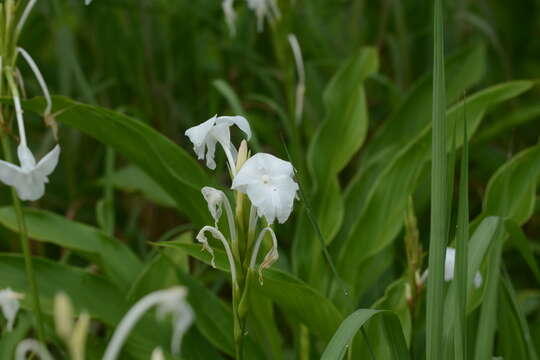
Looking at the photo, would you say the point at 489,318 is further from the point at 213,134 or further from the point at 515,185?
the point at 515,185

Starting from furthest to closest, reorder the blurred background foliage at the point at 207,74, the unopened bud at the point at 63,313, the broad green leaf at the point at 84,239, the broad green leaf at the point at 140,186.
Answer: the blurred background foliage at the point at 207,74
the broad green leaf at the point at 140,186
the broad green leaf at the point at 84,239
the unopened bud at the point at 63,313

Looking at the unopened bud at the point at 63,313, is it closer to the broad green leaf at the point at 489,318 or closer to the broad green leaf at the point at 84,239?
the broad green leaf at the point at 489,318

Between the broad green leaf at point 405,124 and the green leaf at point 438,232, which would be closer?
the green leaf at point 438,232

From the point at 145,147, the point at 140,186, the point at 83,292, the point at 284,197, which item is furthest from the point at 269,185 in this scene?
the point at 140,186

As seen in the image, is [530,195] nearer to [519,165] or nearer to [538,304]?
[519,165]

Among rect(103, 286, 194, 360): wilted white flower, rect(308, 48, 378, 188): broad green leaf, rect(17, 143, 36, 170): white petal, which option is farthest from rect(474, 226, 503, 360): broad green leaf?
rect(308, 48, 378, 188): broad green leaf

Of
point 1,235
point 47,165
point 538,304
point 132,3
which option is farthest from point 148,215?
point 47,165

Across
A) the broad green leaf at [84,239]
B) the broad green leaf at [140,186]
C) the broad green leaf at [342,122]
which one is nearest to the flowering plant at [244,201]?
the broad green leaf at [84,239]
